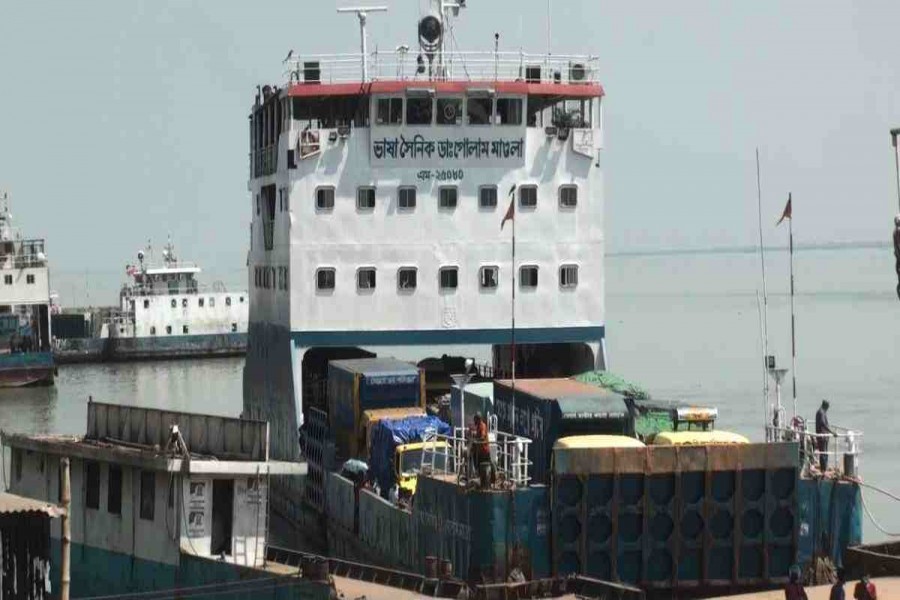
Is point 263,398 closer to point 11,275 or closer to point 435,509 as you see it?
point 435,509

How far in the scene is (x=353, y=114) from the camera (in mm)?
38969

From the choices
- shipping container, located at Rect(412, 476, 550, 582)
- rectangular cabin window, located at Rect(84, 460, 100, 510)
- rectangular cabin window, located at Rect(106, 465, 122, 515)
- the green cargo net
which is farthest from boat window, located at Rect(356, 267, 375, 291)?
shipping container, located at Rect(412, 476, 550, 582)

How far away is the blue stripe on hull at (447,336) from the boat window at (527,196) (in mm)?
2656

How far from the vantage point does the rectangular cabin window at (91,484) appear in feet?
99.2

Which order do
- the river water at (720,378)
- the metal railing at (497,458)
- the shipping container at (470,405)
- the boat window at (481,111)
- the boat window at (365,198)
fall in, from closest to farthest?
the metal railing at (497,458) → the shipping container at (470,405) → the boat window at (365,198) → the boat window at (481,111) → the river water at (720,378)

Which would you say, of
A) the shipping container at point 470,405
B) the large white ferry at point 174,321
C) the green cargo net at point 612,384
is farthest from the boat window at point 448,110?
the large white ferry at point 174,321

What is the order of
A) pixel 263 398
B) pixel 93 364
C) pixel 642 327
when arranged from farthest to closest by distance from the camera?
pixel 642 327 < pixel 93 364 < pixel 263 398

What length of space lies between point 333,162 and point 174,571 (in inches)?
472

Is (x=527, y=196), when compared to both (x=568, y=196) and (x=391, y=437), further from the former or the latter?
(x=391, y=437)

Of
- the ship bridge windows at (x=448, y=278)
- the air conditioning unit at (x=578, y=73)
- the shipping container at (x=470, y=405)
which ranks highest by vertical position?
the air conditioning unit at (x=578, y=73)

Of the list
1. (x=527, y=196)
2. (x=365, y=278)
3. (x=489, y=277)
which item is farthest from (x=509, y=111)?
(x=365, y=278)

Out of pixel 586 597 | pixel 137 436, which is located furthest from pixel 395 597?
pixel 137 436

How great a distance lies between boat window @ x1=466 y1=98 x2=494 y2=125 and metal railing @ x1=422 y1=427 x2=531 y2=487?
9.99 metres

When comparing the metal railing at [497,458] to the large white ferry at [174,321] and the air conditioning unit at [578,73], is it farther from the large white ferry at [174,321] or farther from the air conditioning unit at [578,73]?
the large white ferry at [174,321]
